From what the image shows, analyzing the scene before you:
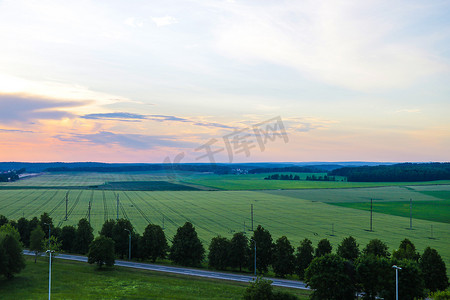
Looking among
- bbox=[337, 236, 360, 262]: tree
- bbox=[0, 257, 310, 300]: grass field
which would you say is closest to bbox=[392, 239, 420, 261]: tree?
bbox=[337, 236, 360, 262]: tree

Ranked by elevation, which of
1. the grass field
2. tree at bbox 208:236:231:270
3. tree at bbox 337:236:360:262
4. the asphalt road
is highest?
tree at bbox 337:236:360:262

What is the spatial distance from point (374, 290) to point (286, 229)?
63.2m

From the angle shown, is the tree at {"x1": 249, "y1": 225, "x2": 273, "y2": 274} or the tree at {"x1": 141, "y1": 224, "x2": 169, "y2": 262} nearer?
the tree at {"x1": 249, "y1": 225, "x2": 273, "y2": 274}

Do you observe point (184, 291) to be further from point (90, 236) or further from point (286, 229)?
point (286, 229)

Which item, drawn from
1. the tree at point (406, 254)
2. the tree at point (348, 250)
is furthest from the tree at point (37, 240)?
the tree at point (406, 254)

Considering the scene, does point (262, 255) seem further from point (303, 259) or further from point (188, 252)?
point (188, 252)

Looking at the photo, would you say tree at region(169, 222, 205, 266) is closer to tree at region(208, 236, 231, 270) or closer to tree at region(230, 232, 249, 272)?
tree at region(208, 236, 231, 270)

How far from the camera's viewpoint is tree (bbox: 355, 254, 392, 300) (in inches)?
1784

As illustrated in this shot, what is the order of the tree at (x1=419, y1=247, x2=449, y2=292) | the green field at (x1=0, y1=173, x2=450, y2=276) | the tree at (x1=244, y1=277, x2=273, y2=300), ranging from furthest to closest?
1. the green field at (x1=0, y1=173, x2=450, y2=276)
2. the tree at (x1=419, y1=247, x2=449, y2=292)
3. the tree at (x1=244, y1=277, x2=273, y2=300)

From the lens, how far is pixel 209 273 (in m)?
63.8

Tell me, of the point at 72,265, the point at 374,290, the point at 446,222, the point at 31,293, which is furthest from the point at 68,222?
the point at 446,222

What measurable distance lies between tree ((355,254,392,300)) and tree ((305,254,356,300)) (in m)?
1.58

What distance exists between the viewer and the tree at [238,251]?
67.6 m

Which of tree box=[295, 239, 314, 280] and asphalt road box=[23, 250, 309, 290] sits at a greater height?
tree box=[295, 239, 314, 280]
